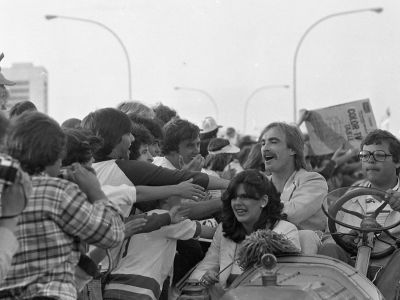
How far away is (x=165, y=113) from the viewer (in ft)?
30.9

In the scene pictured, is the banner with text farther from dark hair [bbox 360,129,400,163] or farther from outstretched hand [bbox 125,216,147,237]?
outstretched hand [bbox 125,216,147,237]

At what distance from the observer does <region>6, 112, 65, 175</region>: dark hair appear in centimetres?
443

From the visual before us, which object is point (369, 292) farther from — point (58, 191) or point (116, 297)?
point (58, 191)

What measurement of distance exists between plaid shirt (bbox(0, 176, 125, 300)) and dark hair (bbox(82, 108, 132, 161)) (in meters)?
1.49

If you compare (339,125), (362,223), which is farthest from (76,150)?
(339,125)

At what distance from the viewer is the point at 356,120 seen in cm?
1153

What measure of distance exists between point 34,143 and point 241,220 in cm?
215

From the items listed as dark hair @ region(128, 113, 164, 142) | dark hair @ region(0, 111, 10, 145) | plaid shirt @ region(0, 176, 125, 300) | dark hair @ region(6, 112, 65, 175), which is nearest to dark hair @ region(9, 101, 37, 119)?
dark hair @ region(128, 113, 164, 142)

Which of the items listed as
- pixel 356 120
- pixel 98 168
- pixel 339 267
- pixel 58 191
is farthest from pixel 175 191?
pixel 356 120

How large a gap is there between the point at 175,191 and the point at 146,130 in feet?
2.75

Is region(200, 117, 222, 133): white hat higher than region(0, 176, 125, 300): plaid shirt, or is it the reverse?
region(0, 176, 125, 300): plaid shirt

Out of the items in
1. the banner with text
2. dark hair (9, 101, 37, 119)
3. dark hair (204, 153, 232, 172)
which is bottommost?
dark hair (204, 153, 232, 172)

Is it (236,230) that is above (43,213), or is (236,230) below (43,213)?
below

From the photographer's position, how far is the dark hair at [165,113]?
30.8ft
